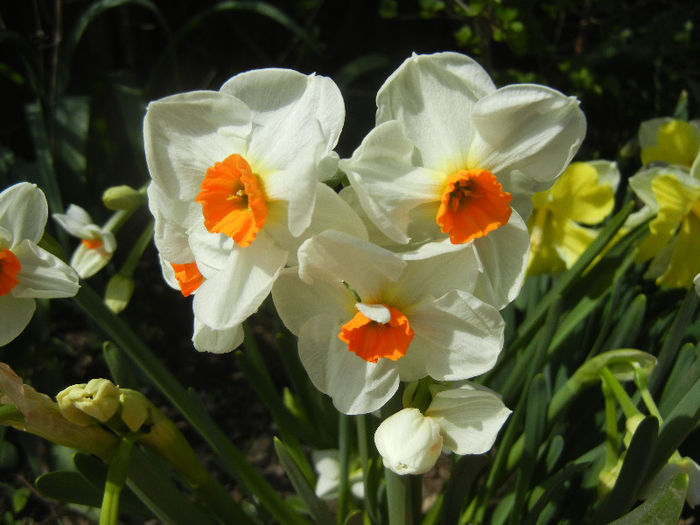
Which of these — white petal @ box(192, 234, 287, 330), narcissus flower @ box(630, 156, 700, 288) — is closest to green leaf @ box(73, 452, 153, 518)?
white petal @ box(192, 234, 287, 330)

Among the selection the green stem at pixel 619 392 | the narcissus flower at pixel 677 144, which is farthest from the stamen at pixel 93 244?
the narcissus flower at pixel 677 144

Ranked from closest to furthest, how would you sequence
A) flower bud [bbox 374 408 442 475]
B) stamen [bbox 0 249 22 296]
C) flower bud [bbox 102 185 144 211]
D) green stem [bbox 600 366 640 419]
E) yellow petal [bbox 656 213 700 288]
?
flower bud [bbox 374 408 442 475] < stamen [bbox 0 249 22 296] < green stem [bbox 600 366 640 419] < yellow petal [bbox 656 213 700 288] < flower bud [bbox 102 185 144 211]

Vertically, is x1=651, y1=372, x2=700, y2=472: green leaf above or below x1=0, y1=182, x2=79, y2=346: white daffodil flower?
below

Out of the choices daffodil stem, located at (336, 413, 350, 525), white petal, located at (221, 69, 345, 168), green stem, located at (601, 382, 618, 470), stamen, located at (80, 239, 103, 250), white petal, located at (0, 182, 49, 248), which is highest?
white petal, located at (221, 69, 345, 168)

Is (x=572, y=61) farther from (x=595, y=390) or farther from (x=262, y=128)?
(x=262, y=128)

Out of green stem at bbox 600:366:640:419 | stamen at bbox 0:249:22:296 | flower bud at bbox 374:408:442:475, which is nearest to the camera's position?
flower bud at bbox 374:408:442:475

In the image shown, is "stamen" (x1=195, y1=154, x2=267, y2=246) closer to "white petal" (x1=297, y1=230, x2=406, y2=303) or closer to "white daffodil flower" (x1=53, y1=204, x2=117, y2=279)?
"white petal" (x1=297, y1=230, x2=406, y2=303)
